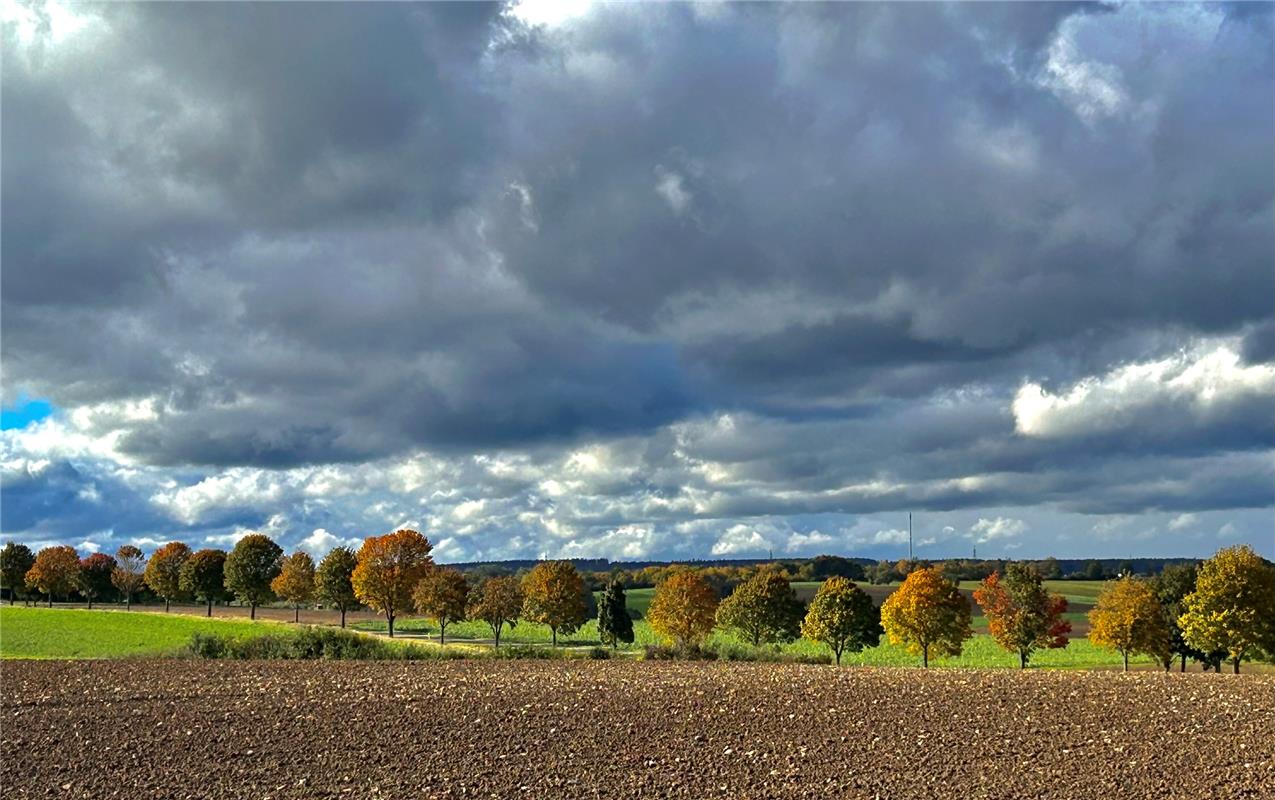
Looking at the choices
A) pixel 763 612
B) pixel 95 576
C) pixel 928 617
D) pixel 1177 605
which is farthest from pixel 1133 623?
pixel 95 576

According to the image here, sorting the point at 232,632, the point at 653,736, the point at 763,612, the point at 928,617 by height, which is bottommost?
the point at 232,632

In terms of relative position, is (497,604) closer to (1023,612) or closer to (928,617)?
(928,617)

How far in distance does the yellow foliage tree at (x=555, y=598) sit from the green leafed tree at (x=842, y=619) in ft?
86.7

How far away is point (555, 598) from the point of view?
105750mm

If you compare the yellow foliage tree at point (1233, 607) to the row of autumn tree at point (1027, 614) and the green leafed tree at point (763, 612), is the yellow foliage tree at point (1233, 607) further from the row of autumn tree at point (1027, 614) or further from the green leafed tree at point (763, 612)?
the green leafed tree at point (763, 612)

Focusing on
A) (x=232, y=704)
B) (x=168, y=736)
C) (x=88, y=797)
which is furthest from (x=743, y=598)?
(x=88, y=797)

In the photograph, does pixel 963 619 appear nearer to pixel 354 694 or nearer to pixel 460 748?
pixel 354 694

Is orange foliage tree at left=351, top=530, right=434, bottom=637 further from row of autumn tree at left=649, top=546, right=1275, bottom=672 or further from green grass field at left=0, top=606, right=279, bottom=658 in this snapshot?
row of autumn tree at left=649, top=546, right=1275, bottom=672

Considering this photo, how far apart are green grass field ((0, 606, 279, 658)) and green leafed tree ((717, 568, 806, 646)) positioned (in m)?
47.7

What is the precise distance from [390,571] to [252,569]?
110 feet

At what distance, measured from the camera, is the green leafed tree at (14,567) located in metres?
184

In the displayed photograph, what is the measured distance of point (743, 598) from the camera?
9775 cm

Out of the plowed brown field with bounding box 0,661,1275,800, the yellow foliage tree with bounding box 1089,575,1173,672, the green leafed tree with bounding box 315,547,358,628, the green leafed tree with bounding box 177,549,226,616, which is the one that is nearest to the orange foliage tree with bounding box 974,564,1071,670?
the yellow foliage tree with bounding box 1089,575,1173,672

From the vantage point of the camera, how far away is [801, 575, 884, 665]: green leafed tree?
87.4 meters
